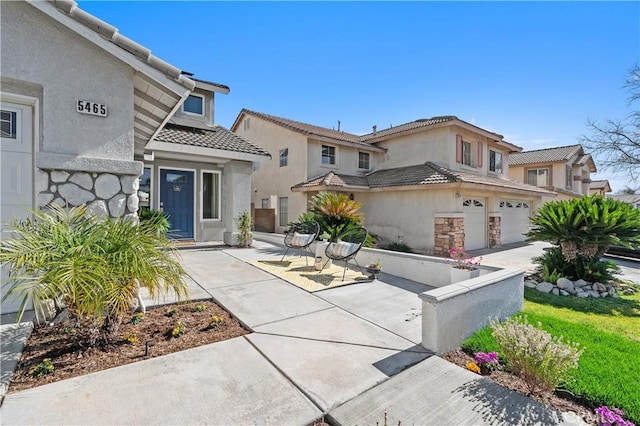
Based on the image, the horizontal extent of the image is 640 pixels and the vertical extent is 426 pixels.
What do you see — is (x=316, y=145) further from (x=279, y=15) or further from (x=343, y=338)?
(x=343, y=338)

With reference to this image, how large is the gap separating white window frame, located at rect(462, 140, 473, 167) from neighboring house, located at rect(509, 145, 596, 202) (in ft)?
42.7

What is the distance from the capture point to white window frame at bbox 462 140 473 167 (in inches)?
611

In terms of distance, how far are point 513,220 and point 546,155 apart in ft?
44.0

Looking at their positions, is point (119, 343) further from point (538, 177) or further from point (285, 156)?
point (538, 177)

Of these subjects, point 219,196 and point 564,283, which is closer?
point 564,283

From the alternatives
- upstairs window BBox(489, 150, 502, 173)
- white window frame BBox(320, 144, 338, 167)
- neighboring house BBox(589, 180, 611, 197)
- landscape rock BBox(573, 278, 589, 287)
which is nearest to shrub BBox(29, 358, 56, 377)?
landscape rock BBox(573, 278, 589, 287)

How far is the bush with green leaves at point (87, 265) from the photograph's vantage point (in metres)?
2.83

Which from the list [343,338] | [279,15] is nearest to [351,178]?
[279,15]

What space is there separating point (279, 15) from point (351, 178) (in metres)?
9.02

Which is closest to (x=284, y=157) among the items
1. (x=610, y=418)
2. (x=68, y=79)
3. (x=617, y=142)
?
(x=68, y=79)

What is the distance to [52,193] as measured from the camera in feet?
13.5

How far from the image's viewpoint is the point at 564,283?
25.2 ft

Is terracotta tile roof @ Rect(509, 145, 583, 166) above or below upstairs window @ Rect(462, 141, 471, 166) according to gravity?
above

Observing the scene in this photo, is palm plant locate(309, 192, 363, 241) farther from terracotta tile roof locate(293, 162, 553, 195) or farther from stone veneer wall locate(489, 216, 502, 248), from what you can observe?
stone veneer wall locate(489, 216, 502, 248)
